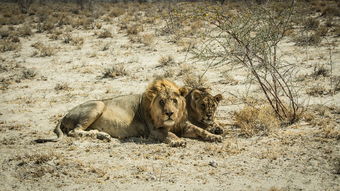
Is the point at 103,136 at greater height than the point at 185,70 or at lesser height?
greater

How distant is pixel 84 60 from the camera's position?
51.1ft

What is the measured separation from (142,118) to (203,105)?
118 centimetres

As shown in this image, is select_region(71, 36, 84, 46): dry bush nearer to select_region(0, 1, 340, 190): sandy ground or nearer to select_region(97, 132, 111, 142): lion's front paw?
select_region(0, 1, 340, 190): sandy ground

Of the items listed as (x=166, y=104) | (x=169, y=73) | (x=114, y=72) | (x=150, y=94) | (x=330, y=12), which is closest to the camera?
(x=166, y=104)

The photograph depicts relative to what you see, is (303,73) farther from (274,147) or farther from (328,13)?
(328,13)

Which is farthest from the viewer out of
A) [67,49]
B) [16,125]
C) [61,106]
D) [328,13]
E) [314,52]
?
[328,13]

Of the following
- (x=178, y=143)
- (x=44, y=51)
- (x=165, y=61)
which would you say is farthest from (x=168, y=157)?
(x=44, y=51)

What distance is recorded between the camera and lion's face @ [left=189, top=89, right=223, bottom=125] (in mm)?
6934

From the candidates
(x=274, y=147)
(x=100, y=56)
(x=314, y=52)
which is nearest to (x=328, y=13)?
(x=314, y=52)

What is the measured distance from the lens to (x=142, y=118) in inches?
276

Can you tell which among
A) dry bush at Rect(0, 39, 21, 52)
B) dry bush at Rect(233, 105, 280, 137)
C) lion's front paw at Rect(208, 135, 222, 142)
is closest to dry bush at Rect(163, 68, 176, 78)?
dry bush at Rect(233, 105, 280, 137)

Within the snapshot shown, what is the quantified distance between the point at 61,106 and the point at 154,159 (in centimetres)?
483

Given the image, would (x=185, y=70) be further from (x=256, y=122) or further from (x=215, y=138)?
(x=215, y=138)

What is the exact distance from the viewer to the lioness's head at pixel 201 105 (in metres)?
6.94
